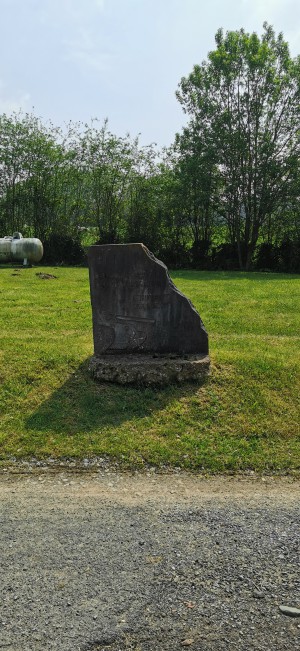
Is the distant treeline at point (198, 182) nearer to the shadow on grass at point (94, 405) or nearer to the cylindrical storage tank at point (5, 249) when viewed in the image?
the cylindrical storage tank at point (5, 249)

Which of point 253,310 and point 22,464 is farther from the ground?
point 253,310

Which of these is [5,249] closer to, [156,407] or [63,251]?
[63,251]

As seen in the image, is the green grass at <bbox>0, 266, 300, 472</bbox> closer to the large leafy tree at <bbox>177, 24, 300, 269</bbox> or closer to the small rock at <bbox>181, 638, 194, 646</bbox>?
the small rock at <bbox>181, 638, 194, 646</bbox>

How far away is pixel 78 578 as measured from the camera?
3033 millimetres

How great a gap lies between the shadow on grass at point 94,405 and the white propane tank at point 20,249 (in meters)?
14.2

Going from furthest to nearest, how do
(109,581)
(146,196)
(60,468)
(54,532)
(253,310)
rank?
1. (146,196)
2. (253,310)
3. (60,468)
4. (54,532)
5. (109,581)

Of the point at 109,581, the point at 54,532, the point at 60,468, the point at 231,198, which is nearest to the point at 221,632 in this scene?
the point at 109,581

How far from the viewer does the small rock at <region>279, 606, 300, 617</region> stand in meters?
2.78

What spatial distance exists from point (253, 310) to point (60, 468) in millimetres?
6482

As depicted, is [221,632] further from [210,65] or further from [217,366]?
[210,65]

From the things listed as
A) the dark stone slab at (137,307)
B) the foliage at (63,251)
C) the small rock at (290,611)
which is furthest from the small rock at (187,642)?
the foliage at (63,251)

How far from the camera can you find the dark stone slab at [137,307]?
6109 mm

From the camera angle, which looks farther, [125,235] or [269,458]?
[125,235]

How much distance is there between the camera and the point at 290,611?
2799 millimetres
